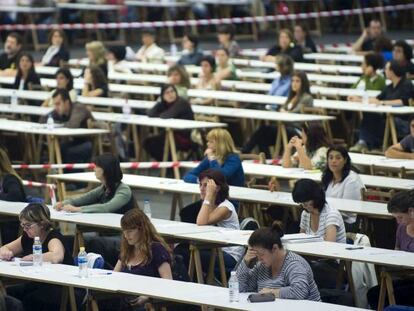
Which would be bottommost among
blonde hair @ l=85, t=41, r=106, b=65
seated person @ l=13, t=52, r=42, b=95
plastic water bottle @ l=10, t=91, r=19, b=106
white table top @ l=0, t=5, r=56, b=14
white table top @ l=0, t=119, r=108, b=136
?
white table top @ l=0, t=119, r=108, b=136

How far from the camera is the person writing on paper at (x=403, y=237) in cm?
1088

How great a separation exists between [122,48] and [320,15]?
7.15 m

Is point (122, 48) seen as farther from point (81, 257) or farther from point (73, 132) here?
point (81, 257)

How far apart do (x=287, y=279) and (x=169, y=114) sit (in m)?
7.31

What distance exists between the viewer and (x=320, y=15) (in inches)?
1126

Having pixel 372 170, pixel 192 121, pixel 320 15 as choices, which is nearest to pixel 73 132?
pixel 192 121

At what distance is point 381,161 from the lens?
48.1 feet

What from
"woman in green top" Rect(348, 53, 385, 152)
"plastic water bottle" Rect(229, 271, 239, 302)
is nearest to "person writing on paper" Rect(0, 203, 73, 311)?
"plastic water bottle" Rect(229, 271, 239, 302)

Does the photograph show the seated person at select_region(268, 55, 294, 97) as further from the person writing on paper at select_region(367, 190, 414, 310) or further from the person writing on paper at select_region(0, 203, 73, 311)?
the person writing on paper at select_region(0, 203, 73, 311)

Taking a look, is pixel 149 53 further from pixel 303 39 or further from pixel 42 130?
pixel 42 130

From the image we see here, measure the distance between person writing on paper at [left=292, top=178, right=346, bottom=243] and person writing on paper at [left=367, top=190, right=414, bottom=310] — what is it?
0.52 meters

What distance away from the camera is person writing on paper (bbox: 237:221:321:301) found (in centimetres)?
1020

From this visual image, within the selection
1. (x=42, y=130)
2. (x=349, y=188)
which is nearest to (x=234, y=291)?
(x=349, y=188)

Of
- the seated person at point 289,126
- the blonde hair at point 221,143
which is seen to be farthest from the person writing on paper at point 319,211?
the seated person at point 289,126
